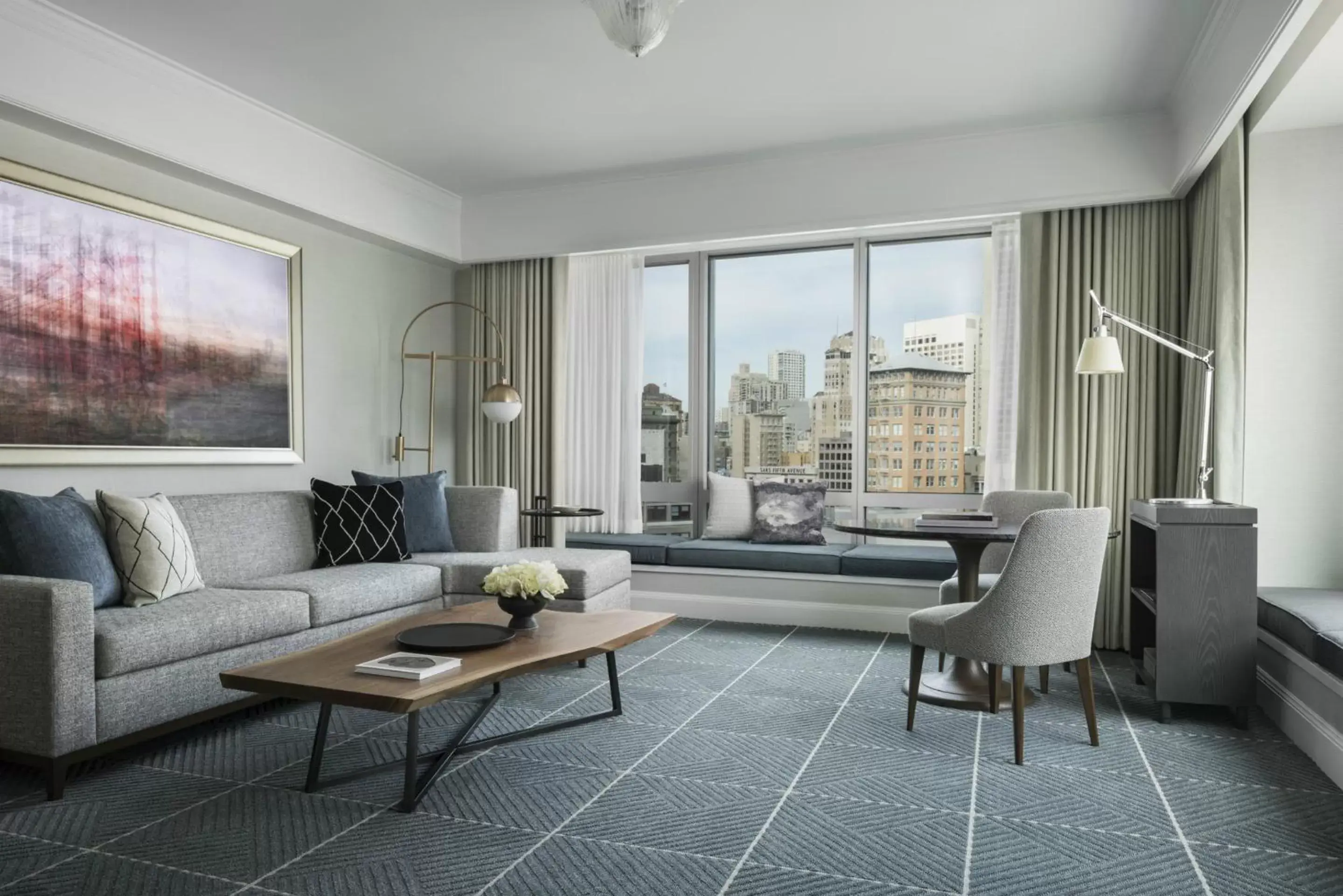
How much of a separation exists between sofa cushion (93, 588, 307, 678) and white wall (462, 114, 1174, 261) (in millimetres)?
3284

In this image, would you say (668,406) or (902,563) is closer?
(902,563)

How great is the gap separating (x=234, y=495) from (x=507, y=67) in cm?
242

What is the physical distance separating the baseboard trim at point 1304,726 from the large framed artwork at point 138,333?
478 cm

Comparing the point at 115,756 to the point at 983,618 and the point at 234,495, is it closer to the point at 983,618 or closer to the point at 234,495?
the point at 234,495

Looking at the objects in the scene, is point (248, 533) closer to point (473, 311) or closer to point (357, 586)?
point (357, 586)

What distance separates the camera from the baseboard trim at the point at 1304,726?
2.75 meters

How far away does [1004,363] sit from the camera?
16.8 ft

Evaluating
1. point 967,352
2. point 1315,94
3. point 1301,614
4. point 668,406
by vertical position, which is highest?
point 1315,94

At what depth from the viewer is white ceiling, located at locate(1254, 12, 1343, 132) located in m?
3.11

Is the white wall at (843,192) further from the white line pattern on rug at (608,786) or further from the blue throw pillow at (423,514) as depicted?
the white line pattern on rug at (608,786)

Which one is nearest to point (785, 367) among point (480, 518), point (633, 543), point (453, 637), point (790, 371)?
point (790, 371)

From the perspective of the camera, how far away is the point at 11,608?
2648 millimetres

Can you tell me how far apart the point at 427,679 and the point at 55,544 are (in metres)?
1.63

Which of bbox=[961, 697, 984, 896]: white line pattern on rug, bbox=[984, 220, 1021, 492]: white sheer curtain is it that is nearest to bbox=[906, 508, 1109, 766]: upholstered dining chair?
bbox=[961, 697, 984, 896]: white line pattern on rug
